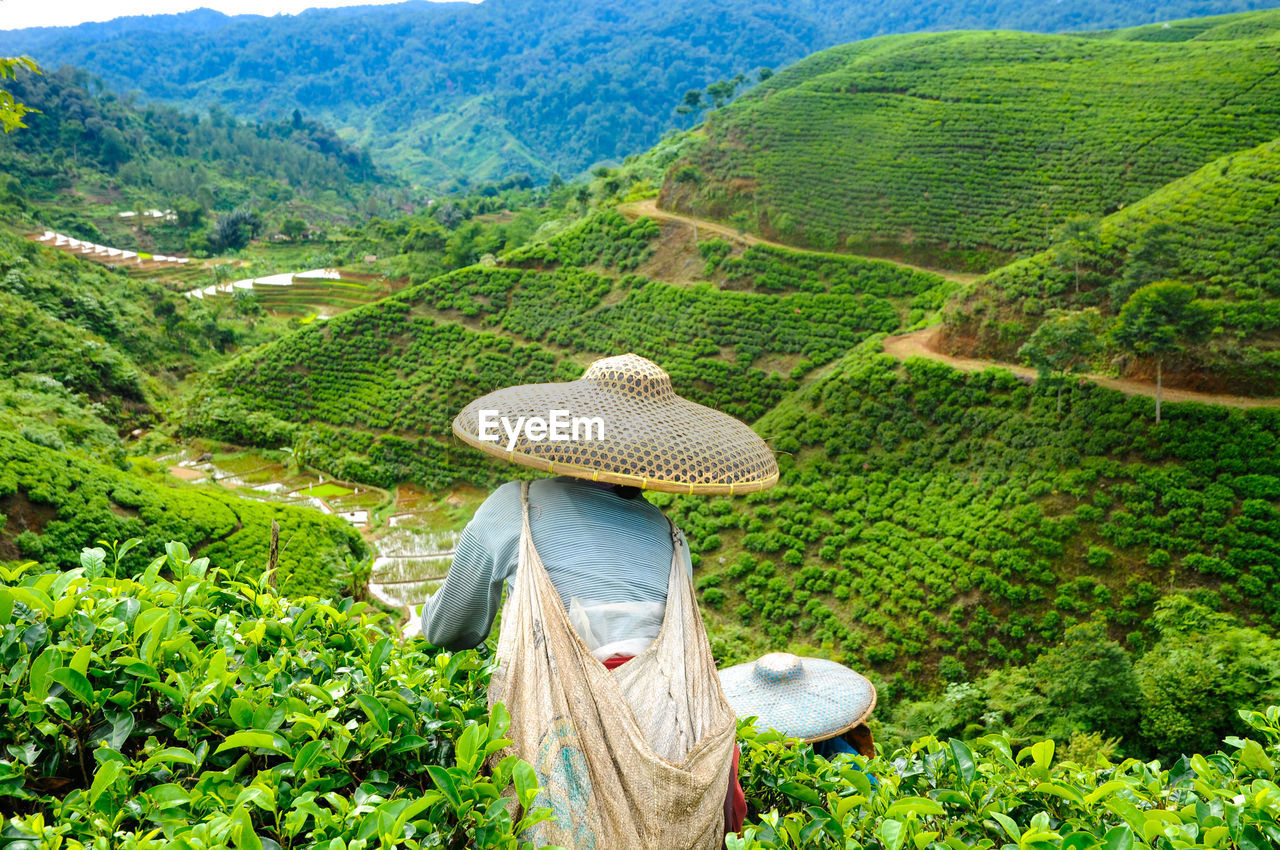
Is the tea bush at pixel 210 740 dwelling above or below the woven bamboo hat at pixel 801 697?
above

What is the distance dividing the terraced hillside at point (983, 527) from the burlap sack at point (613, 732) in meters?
9.59

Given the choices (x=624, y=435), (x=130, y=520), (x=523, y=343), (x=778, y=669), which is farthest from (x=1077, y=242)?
(x=130, y=520)

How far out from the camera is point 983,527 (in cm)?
1157

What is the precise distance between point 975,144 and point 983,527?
15795 mm

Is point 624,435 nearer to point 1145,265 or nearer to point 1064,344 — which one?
point 1064,344

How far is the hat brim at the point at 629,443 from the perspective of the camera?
2.05m

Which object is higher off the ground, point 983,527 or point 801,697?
point 801,697

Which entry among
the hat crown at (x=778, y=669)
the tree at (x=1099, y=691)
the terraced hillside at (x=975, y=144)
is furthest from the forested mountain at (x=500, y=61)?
the hat crown at (x=778, y=669)

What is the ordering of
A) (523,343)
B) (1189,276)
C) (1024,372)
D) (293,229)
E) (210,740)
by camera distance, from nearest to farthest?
(210,740)
(1024,372)
(1189,276)
(523,343)
(293,229)

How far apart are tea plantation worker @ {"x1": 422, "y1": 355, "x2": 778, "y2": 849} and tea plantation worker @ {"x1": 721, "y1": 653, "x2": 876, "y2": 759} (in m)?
4.45

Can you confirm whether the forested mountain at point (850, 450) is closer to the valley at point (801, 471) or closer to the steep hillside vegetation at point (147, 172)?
the valley at point (801, 471)

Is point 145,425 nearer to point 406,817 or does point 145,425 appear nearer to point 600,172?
point 600,172

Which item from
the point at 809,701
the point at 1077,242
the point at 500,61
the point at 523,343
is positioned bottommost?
the point at 809,701

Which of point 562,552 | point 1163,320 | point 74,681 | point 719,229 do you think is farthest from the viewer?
point 719,229
